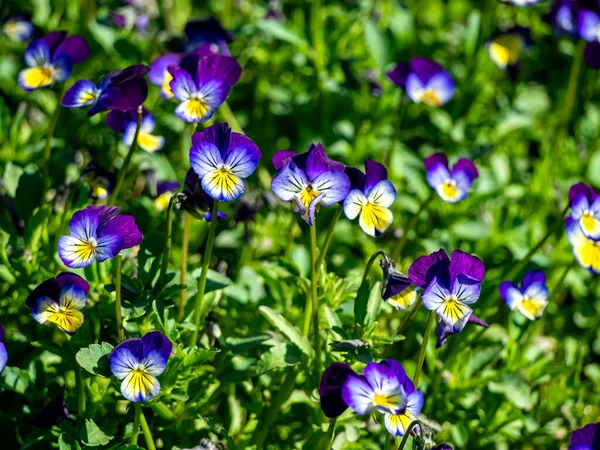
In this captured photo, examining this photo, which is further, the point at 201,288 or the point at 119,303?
the point at 201,288

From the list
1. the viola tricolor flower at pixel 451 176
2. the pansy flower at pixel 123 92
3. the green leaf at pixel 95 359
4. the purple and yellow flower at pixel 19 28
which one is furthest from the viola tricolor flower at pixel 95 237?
the purple and yellow flower at pixel 19 28

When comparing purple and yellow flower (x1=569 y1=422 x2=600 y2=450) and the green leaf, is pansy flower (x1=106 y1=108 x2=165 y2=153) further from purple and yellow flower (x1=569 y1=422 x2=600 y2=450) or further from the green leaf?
purple and yellow flower (x1=569 y1=422 x2=600 y2=450)

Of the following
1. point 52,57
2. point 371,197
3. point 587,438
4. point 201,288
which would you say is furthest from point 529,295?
point 52,57

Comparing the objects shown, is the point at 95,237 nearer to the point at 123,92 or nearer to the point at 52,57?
the point at 123,92

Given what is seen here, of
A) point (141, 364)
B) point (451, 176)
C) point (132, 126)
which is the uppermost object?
point (451, 176)

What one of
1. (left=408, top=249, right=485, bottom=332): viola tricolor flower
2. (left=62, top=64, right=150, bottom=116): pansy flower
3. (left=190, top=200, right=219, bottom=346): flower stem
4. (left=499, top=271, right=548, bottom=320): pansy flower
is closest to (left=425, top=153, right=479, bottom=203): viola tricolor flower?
(left=499, top=271, right=548, bottom=320): pansy flower

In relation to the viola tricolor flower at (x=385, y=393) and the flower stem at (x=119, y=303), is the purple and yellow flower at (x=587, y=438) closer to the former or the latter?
the viola tricolor flower at (x=385, y=393)

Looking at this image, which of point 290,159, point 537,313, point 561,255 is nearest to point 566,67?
point 561,255

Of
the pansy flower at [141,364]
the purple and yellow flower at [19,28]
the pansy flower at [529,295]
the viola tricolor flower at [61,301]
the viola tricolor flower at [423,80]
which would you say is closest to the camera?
the pansy flower at [141,364]
